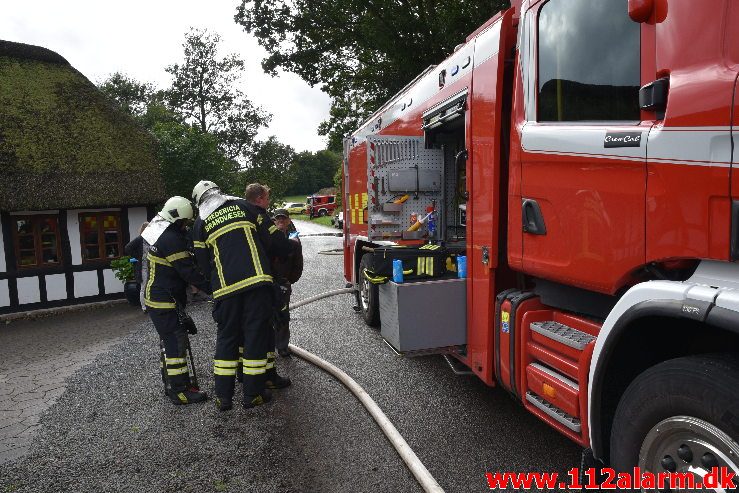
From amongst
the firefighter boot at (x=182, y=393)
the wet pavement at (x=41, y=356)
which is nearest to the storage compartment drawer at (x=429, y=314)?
the firefighter boot at (x=182, y=393)

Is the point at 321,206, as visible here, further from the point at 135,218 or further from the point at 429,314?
the point at 429,314

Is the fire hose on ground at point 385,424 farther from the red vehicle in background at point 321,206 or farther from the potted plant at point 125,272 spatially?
the red vehicle in background at point 321,206

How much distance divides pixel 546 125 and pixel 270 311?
108 inches

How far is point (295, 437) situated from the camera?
3.73 metres

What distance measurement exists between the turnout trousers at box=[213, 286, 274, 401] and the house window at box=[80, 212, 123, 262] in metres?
7.77

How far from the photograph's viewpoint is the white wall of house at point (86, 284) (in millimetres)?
10320

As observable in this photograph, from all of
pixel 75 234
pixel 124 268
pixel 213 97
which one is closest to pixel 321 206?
pixel 213 97

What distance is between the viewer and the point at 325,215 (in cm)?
4916

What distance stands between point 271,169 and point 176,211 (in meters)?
23.2

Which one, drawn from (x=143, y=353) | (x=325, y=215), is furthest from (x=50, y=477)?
(x=325, y=215)

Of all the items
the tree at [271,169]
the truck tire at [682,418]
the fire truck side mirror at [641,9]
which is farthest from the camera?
the tree at [271,169]

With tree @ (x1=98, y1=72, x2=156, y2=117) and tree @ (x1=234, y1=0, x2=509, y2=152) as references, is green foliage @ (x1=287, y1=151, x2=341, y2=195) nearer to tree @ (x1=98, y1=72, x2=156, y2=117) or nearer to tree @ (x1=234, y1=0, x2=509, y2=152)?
tree @ (x1=98, y1=72, x2=156, y2=117)

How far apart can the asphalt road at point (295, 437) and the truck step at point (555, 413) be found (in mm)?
627

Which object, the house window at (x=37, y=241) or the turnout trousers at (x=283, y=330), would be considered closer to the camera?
the turnout trousers at (x=283, y=330)
